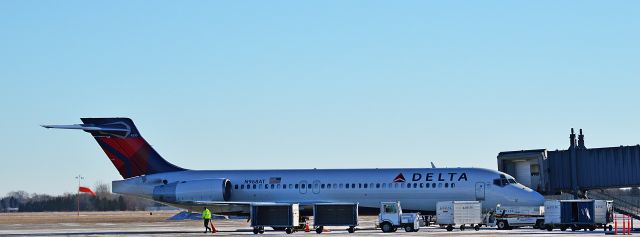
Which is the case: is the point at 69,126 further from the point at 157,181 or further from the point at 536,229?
the point at 536,229

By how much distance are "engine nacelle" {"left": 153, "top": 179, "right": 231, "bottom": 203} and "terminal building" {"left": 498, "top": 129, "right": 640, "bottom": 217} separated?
15.6m

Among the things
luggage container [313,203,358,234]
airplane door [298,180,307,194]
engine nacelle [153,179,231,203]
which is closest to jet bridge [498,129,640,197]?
airplane door [298,180,307,194]

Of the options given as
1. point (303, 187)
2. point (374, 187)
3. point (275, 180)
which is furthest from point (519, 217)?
point (275, 180)

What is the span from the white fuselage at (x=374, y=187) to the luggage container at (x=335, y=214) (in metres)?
4.58

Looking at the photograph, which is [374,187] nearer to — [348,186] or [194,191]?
[348,186]

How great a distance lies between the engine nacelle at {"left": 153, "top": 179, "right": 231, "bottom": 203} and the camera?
6406cm

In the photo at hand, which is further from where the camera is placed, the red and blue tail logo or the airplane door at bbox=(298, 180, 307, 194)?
the airplane door at bbox=(298, 180, 307, 194)

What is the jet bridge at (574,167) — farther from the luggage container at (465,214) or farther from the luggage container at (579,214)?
the luggage container at (465,214)

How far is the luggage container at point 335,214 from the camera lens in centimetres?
5741

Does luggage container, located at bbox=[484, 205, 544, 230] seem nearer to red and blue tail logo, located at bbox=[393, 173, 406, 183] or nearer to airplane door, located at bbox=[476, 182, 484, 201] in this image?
airplane door, located at bbox=[476, 182, 484, 201]

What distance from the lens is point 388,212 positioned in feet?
185

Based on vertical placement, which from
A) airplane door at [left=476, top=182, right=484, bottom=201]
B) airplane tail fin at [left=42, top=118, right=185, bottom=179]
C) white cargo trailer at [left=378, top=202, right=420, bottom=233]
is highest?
airplane tail fin at [left=42, top=118, right=185, bottom=179]

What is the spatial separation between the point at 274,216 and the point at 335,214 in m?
3.05

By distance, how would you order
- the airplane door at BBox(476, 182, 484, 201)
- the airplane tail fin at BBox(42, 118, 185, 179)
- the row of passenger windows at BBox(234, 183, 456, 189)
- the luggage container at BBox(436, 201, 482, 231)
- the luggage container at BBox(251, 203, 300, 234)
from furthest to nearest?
the airplane tail fin at BBox(42, 118, 185, 179), the row of passenger windows at BBox(234, 183, 456, 189), the airplane door at BBox(476, 182, 484, 201), the luggage container at BBox(436, 201, 482, 231), the luggage container at BBox(251, 203, 300, 234)
